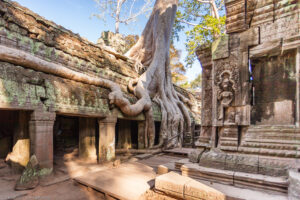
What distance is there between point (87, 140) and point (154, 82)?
4625 mm

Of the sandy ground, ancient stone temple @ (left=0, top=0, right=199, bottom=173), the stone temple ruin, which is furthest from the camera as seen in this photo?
ancient stone temple @ (left=0, top=0, right=199, bottom=173)

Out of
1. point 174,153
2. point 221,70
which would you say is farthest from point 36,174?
point 174,153

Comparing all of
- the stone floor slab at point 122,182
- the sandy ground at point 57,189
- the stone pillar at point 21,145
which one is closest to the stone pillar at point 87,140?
the sandy ground at point 57,189

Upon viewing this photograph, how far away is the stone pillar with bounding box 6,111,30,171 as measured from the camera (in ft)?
14.4

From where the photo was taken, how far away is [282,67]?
2656 mm

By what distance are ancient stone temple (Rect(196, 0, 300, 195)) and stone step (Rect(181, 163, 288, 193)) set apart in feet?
0.23

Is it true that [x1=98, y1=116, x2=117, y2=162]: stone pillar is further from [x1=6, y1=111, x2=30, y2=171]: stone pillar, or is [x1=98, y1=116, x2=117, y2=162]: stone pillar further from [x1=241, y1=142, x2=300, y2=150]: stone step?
[x1=241, y1=142, x2=300, y2=150]: stone step

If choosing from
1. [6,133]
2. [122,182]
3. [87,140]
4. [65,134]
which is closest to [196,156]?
[122,182]

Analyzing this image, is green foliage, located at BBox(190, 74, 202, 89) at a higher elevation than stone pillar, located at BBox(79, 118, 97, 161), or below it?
higher

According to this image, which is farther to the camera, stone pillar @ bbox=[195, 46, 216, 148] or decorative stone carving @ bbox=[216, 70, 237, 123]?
stone pillar @ bbox=[195, 46, 216, 148]

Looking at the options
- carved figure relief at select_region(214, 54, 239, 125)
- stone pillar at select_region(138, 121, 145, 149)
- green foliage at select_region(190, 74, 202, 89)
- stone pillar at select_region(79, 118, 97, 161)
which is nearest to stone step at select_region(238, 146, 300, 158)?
carved figure relief at select_region(214, 54, 239, 125)

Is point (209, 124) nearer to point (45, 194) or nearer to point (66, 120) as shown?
point (45, 194)

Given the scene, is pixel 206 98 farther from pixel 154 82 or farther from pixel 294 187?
pixel 154 82

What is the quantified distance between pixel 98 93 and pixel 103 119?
2.75ft
